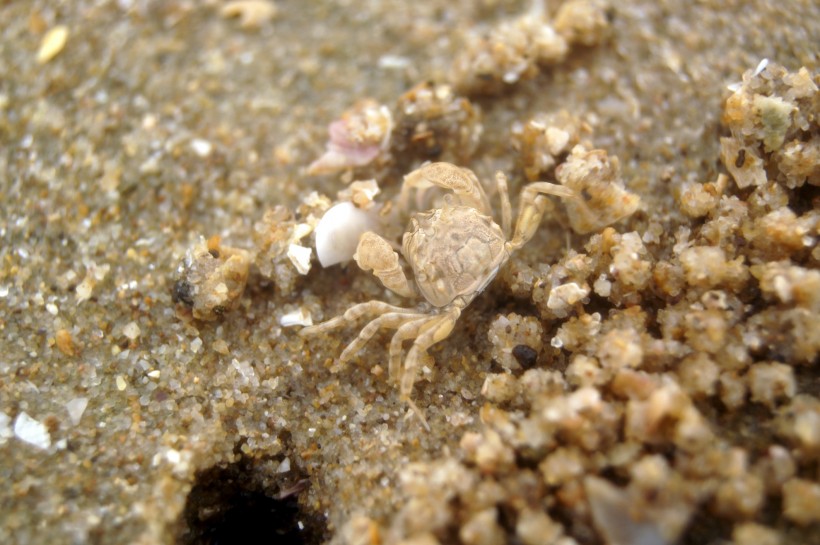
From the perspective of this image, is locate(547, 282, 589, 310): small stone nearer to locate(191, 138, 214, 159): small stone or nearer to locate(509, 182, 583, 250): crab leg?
locate(509, 182, 583, 250): crab leg

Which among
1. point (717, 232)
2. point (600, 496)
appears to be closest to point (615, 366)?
point (600, 496)

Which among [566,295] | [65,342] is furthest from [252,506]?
[566,295]

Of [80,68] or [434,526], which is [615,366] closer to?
[434,526]

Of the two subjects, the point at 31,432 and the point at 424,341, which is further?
the point at 424,341

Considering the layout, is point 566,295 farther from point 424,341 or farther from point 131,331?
point 131,331

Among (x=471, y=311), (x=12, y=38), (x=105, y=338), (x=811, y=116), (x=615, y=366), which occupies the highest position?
(x=12, y=38)
